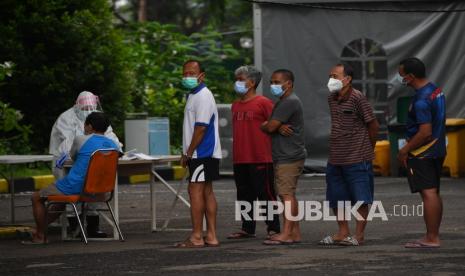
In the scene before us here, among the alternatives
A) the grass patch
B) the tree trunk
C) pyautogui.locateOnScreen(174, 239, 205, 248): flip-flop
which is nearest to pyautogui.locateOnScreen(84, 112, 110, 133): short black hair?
pyautogui.locateOnScreen(174, 239, 205, 248): flip-flop

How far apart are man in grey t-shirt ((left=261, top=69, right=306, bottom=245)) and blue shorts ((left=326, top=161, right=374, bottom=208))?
0.37 m

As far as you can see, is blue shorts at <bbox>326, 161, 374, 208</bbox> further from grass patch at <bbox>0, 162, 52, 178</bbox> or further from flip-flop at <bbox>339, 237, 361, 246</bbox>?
grass patch at <bbox>0, 162, 52, 178</bbox>

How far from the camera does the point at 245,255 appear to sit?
12375mm

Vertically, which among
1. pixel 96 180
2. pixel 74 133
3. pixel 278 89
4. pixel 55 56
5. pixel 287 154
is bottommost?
pixel 96 180

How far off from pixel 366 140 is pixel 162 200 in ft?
23.2

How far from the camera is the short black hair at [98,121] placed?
1392 centimetres

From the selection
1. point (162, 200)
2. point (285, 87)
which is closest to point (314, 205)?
point (162, 200)

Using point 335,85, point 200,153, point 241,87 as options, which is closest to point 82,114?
point 241,87

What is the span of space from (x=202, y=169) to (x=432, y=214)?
2198 mm

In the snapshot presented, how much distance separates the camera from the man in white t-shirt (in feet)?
43.0

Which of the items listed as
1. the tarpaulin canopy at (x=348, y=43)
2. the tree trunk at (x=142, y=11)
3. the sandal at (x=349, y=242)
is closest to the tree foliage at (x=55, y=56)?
the tarpaulin canopy at (x=348, y=43)

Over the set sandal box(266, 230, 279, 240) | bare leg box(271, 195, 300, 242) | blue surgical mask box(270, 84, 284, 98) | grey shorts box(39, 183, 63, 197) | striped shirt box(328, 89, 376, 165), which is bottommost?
sandal box(266, 230, 279, 240)

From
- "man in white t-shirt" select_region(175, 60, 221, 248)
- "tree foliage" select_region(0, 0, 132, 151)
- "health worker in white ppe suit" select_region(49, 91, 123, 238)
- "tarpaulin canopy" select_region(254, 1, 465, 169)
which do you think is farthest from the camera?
"tarpaulin canopy" select_region(254, 1, 465, 169)

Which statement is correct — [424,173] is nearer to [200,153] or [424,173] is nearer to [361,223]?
[361,223]
